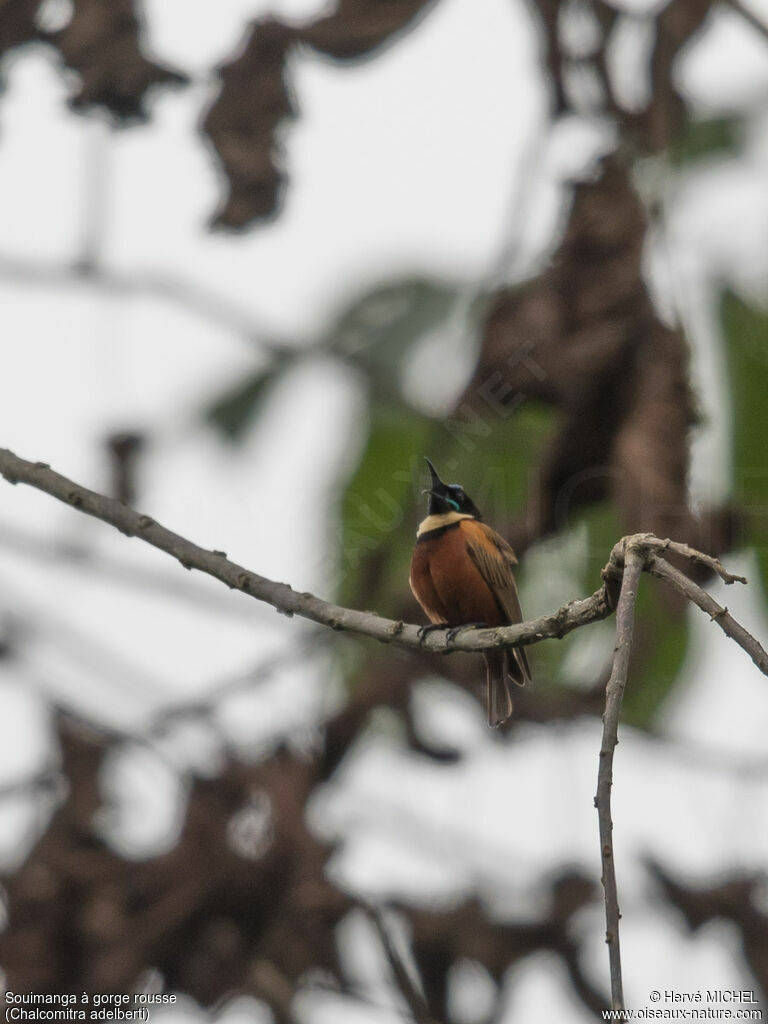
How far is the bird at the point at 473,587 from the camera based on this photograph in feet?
16.6

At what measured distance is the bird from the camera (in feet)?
16.6

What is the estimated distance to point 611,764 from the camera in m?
2.02

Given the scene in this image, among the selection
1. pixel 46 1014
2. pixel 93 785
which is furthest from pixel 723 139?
pixel 46 1014

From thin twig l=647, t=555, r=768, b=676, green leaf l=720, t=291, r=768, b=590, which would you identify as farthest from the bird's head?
thin twig l=647, t=555, r=768, b=676

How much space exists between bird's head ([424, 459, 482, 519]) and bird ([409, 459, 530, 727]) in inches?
9.1

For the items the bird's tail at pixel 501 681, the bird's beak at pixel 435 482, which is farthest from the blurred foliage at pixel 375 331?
the bird's tail at pixel 501 681

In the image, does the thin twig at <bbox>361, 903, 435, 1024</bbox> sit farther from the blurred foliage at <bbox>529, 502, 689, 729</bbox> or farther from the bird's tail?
the blurred foliage at <bbox>529, 502, 689, 729</bbox>

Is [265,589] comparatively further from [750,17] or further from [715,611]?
[750,17]

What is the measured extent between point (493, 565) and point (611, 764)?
10.0 feet

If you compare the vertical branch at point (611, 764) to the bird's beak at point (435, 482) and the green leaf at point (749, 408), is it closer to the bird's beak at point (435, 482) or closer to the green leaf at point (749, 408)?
the green leaf at point (749, 408)

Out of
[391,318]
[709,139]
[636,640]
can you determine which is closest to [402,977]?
[636,640]

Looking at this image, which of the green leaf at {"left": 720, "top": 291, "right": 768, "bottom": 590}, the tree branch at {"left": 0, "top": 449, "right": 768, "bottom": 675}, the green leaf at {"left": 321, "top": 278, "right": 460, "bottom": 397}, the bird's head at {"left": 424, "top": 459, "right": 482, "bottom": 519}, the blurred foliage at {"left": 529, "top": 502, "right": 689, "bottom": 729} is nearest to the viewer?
the tree branch at {"left": 0, "top": 449, "right": 768, "bottom": 675}

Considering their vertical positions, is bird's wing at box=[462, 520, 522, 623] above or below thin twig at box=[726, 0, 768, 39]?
below

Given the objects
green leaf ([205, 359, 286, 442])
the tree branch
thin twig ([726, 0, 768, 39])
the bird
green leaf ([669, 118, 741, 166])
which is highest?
green leaf ([669, 118, 741, 166])
